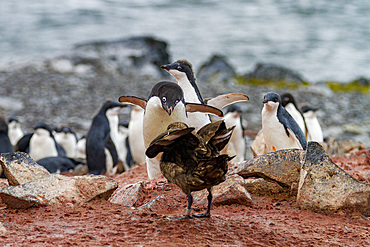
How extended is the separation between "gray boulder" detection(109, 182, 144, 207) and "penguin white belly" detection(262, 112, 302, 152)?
2866 mm

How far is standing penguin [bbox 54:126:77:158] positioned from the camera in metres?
14.9

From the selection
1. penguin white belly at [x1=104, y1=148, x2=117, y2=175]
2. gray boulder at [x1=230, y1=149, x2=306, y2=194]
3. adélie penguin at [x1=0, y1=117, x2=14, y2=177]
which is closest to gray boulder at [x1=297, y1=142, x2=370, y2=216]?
gray boulder at [x1=230, y1=149, x2=306, y2=194]

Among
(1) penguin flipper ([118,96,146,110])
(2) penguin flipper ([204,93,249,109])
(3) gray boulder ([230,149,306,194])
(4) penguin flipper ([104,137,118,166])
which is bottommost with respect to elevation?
(4) penguin flipper ([104,137,118,166])

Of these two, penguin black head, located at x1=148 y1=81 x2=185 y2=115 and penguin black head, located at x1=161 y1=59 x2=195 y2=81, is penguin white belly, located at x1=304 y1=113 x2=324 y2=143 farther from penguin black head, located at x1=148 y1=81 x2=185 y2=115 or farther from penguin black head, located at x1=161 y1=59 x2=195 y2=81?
penguin black head, located at x1=148 y1=81 x2=185 y2=115

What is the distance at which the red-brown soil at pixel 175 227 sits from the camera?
3424mm

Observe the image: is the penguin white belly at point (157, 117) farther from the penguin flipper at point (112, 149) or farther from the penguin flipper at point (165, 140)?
the penguin flipper at point (112, 149)

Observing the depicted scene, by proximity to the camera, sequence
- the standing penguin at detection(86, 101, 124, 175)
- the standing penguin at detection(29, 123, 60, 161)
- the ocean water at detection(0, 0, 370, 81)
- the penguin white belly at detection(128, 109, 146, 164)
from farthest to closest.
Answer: the ocean water at detection(0, 0, 370, 81) → the standing penguin at detection(29, 123, 60, 161) → the penguin white belly at detection(128, 109, 146, 164) → the standing penguin at detection(86, 101, 124, 175)

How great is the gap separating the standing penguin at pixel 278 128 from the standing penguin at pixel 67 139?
349 inches

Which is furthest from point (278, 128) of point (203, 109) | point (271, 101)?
point (203, 109)

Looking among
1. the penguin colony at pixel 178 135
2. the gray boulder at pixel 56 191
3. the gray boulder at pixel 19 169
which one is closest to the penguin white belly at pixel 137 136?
the penguin colony at pixel 178 135

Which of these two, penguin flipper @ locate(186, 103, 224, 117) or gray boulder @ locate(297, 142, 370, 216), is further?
Answer: penguin flipper @ locate(186, 103, 224, 117)

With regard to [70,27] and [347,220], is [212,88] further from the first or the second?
[70,27]

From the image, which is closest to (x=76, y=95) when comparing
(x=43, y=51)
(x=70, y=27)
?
(x=43, y=51)

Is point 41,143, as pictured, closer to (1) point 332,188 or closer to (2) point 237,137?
(2) point 237,137
